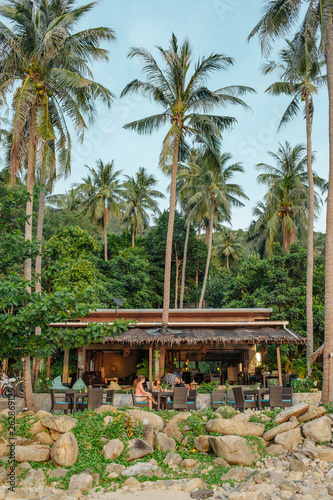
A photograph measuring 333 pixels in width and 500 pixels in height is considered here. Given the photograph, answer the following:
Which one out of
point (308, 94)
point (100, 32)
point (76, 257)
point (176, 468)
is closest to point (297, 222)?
point (308, 94)

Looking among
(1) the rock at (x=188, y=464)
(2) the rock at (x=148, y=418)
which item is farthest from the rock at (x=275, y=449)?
(2) the rock at (x=148, y=418)

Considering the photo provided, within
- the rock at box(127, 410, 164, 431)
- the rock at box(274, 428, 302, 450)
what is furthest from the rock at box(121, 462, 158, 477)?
the rock at box(274, 428, 302, 450)

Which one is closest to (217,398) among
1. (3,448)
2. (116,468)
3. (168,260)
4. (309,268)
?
(116,468)

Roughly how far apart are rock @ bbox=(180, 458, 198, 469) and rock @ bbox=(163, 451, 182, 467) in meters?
0.17

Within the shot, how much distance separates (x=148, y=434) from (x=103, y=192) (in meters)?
25.1

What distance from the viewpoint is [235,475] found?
26.1ft

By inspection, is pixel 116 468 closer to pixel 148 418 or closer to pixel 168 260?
pixel 148 418

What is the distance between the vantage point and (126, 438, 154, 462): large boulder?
28.9 ft

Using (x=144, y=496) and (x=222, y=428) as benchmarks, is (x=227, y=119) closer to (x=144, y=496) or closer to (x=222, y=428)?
(x=222, y=428)

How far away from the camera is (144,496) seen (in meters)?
7.25

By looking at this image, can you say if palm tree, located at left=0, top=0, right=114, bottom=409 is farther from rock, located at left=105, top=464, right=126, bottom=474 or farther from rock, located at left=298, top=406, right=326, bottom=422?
rock, located at left=298, top=406, right=326, bottom=422

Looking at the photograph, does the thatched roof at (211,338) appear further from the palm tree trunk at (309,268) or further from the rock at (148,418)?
the rock at (148,418)

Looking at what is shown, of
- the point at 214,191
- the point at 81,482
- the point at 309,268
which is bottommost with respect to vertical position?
the point at 81,482

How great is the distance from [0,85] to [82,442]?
431 inches
